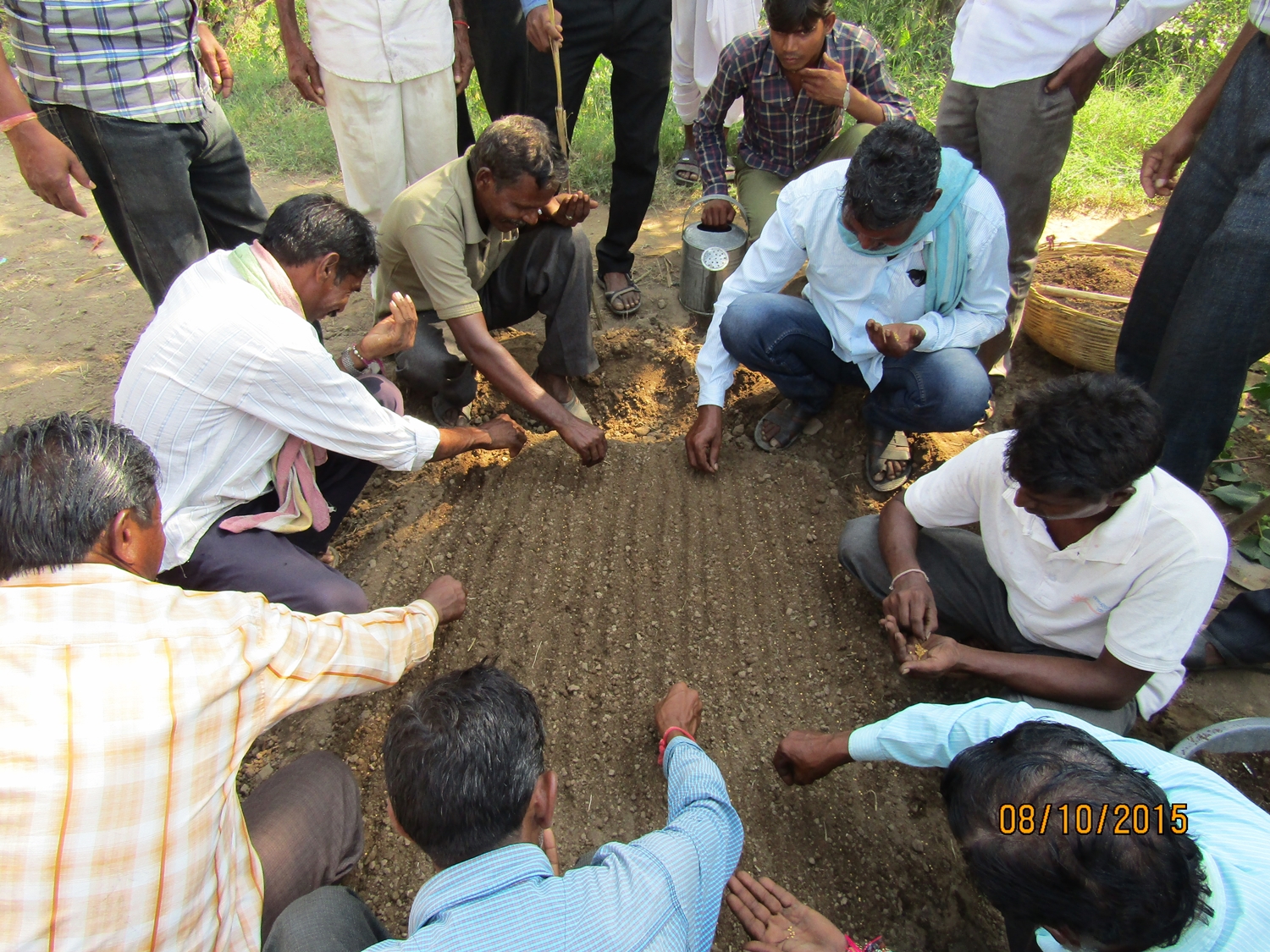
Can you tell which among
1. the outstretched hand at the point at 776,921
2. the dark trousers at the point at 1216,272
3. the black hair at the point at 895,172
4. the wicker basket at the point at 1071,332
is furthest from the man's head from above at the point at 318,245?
the wicker basket at the point at 1071,332

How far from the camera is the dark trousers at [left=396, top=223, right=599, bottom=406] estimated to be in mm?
2953

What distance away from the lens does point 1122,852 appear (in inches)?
41.9

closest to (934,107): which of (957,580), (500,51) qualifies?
(500,51)

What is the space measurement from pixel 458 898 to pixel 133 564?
0.76 metres

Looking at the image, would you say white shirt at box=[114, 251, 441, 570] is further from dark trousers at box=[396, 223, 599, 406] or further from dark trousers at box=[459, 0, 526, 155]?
dark trousers at box=[459, 0, 526, 155]

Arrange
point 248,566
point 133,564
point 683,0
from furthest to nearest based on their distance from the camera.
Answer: point 683,0
point 248,566
point 133,564

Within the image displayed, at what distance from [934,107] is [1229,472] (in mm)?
3219

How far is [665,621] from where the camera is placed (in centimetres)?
245

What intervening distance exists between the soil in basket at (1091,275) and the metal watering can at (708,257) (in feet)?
4.34

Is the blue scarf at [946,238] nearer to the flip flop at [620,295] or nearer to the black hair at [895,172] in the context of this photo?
the black hair at [895,172]

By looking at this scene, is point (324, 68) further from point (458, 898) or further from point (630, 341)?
point (458, 898)

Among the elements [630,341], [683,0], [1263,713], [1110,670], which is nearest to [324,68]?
[630,341]

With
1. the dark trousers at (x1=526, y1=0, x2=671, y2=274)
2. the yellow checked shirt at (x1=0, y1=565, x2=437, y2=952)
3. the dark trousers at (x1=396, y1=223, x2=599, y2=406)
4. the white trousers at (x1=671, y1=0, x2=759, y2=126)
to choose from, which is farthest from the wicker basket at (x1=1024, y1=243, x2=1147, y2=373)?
the yellow checked shirt at (x1=0, y1=565, x2=437, y2=952)

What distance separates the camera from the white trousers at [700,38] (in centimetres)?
381
